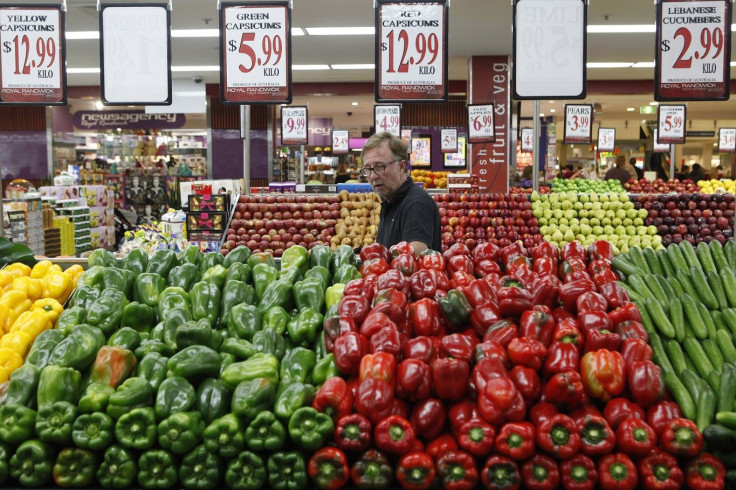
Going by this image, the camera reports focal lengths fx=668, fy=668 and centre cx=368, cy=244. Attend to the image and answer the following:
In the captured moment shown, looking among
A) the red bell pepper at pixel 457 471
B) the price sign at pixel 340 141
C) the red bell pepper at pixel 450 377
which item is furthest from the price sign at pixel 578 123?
the red bell pepper at pixel 457 471

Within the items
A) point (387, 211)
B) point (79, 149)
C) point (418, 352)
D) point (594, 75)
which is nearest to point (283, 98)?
point (387, 211)

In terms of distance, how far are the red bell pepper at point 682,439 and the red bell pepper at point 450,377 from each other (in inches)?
19.6

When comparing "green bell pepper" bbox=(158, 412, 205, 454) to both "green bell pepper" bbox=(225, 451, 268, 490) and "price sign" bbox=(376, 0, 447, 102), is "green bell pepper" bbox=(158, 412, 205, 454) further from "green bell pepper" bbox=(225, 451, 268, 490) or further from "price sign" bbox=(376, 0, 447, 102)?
"price sign" bbox=(376, 0, 447, 102)

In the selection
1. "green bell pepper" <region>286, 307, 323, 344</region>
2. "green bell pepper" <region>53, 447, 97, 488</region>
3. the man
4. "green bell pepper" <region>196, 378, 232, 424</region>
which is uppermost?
the man

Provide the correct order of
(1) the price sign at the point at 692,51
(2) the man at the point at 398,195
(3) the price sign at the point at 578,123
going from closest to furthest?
(2) the man at the point at 398,195
(1) the price sign at the point at 692,51
(3) the price sign at the point at 578,123

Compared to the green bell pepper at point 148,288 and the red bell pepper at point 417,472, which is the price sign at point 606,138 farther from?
the red bell pepper at point 417,472

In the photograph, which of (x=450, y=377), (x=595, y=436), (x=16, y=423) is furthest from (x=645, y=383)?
(x=16, y=423)

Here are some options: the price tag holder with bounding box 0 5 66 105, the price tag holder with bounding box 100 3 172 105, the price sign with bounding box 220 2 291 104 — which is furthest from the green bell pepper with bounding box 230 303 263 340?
the price tag holder with bounding box 0 5 66 105

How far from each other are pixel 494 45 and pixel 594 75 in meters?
4.57

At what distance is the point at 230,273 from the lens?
2424 mm

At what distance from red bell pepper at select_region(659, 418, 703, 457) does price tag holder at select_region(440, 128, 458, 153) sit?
14139 mm

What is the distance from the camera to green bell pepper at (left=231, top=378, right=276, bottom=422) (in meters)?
1.68

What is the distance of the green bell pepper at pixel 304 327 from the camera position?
6.66ft

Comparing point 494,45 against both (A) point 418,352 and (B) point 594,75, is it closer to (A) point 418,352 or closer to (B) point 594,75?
(B) point 594,75
